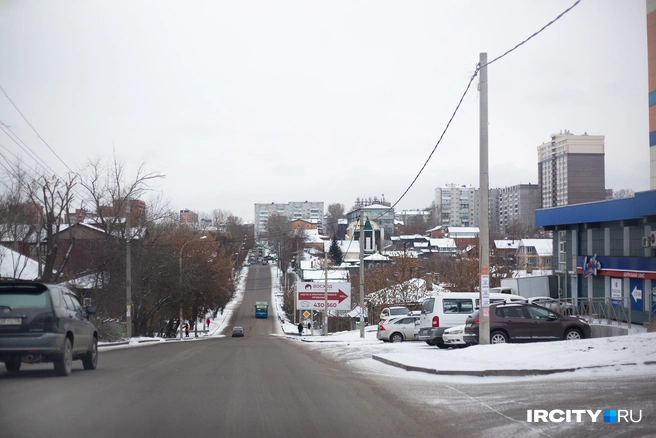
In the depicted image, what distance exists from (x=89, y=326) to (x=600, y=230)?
28.0 metres

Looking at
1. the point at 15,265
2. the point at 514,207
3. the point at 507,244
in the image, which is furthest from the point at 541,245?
the point at 15,265

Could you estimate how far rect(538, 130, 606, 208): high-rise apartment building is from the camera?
262 ft

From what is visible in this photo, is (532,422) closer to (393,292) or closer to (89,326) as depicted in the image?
(89,326)

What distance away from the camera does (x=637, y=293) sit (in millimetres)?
28844

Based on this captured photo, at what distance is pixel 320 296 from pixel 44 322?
3931 cm

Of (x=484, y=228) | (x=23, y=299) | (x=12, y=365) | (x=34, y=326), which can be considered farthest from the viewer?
(x=484, y=228)

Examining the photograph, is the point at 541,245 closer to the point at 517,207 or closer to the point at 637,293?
the point at 517,207

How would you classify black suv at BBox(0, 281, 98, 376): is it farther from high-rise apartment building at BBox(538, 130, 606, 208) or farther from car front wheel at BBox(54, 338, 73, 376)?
high-rise apartment building at BBox(538, 130, 606, 208)

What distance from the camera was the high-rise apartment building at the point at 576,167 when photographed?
262 feet

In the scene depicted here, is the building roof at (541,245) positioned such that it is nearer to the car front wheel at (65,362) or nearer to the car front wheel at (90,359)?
the car front wheel at (90,359)

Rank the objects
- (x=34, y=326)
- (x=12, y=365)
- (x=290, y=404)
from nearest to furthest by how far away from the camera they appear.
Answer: (x=290, y=404), (x=34, y=326), (x=12, y=365)

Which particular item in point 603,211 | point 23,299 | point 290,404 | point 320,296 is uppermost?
point 603,211

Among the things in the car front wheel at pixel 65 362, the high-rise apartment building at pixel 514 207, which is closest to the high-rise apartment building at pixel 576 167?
the high-rise apartment building at pixel 514 207

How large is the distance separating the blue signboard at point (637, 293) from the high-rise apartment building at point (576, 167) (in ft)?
165
